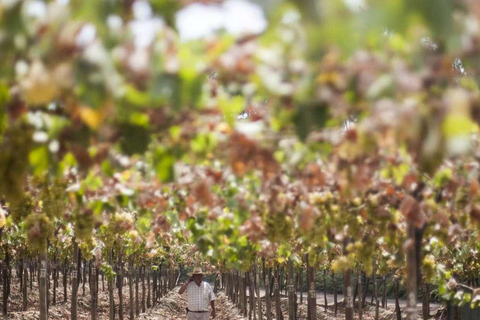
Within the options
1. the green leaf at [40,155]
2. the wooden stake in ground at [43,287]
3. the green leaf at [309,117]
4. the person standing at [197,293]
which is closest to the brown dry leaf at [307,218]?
the green leaf at [309,117]

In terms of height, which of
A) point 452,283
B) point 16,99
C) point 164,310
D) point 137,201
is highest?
point 16,99

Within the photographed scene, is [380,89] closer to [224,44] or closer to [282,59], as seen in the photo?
[282,59]

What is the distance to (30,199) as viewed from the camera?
4.50 m

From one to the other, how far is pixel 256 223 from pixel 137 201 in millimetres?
901

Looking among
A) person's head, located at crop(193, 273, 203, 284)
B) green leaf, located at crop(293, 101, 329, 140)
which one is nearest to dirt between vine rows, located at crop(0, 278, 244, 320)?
person's head, located at crop(193, 273, 203, 284)

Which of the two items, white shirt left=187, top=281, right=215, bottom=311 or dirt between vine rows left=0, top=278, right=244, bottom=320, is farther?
dirt between vine rows left=0, top=278, right=244, bottom=320

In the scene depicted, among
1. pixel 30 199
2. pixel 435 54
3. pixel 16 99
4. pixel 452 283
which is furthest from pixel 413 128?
pixel 452 283

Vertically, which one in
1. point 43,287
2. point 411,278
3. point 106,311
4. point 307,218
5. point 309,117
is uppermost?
point 309,117

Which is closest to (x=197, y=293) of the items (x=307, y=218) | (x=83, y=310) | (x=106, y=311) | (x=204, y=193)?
(x=307, y=218)

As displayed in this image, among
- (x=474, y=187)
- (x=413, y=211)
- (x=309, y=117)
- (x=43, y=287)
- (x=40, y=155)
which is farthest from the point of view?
(x=43, y=287)

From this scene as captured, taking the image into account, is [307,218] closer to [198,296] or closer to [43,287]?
[43,287]

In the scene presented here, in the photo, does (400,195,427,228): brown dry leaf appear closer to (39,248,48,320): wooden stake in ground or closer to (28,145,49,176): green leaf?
(28,145,49,176): green leaf

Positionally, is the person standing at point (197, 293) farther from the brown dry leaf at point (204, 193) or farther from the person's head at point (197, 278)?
the brown dry leaf at point (204, 193)

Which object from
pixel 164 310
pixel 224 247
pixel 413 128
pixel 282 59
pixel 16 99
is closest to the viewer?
pixel 413 128
